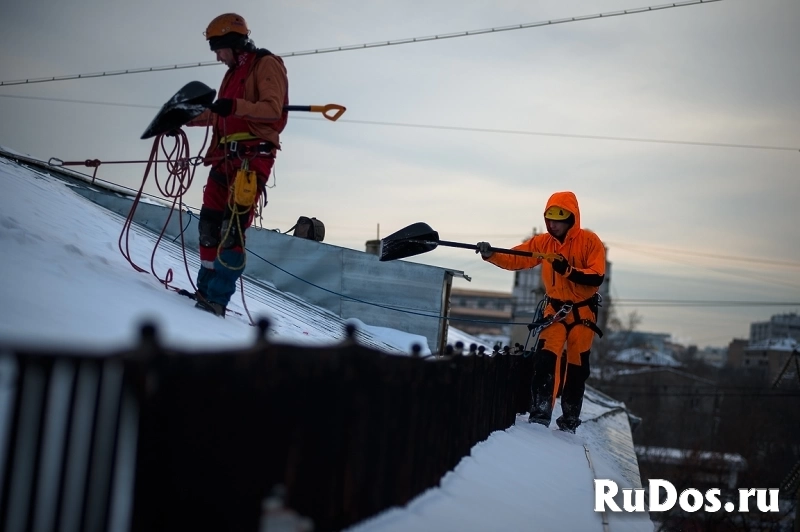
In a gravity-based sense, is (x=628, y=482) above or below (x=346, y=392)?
below

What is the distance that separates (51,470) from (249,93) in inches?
187

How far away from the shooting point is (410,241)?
9.10 meters

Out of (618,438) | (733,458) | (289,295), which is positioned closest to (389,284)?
(289,295)

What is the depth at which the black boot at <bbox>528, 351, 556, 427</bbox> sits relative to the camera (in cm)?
898

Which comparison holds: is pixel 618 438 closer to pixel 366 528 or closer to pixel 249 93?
pixel 249 93

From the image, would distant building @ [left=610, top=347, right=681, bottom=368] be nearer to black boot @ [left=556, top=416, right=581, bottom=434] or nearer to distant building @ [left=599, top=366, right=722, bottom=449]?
distant building @ [left=599, top=366, right=722, bottom=449]

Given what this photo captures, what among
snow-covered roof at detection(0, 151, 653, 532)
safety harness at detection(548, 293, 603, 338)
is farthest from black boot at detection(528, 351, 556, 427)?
safety harness at detection(548, 293, 603, 338)

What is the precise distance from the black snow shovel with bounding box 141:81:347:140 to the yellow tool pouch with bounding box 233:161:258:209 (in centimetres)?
52

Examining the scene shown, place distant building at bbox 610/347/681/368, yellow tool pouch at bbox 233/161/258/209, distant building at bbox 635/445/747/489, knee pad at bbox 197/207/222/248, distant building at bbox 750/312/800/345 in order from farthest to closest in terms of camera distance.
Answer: distant building at bbox 750/312/800/345 < distant building at bbox 610/347/681/368 < distant building at bbox 635/445/747/489 < knee pad at bbox 197/207/222/248 < yellow tool pouch at bbox 233/161/258/209

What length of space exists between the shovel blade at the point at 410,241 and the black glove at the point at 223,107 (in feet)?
8.77

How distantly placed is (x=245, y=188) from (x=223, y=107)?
0.57 meters

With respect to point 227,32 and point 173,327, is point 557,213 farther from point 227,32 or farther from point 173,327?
point 173,327

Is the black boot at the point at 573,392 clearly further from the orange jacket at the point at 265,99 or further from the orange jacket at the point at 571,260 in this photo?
the orange jacket at the point at 265,99

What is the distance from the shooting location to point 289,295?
489 inches
